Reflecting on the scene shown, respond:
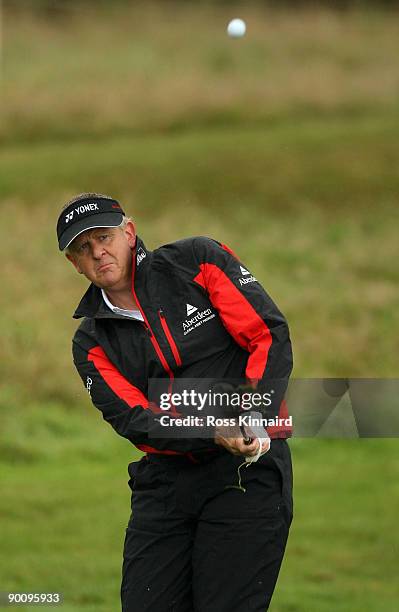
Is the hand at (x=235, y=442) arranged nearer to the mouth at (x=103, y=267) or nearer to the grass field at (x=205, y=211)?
the mouth at (x=103, y=267)

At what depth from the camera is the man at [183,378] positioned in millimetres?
4160

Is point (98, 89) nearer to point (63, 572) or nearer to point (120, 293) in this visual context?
point (63, 572)

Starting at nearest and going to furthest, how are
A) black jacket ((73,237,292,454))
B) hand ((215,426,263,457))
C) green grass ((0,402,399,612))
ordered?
hand ((215,426,263,457))
black jacket ((73,237,292,454))
green grass ((0,402,399,612))

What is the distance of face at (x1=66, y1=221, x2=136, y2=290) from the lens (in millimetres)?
A: 4246

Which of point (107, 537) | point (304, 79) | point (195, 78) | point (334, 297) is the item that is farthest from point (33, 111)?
point (107, 537)

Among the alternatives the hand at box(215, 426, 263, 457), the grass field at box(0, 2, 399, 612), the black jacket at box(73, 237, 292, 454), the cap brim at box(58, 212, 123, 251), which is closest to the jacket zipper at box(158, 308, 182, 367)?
the black jacket at box(73, 237, 292, 454)

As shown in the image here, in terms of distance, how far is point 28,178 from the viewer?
21.2 meters

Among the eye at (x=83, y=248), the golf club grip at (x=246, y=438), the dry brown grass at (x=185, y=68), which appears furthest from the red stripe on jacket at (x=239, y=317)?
the dry brown grass at (x=185, y=68)

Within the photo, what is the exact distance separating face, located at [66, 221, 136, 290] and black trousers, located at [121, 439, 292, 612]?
637 millimetres

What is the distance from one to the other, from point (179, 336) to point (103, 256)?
0.37m

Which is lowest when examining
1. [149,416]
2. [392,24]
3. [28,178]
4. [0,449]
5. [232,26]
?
[149,416]

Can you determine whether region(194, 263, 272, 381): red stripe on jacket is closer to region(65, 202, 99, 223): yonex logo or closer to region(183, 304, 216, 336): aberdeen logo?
region(183, 304, 216, 336): aberdeen logo

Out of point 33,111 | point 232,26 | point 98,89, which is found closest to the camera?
point 232,26

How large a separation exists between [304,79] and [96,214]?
2334cm
